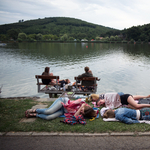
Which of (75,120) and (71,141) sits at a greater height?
(75,120)

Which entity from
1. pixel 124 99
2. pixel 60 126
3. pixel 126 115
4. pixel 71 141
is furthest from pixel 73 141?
pixel 124 99

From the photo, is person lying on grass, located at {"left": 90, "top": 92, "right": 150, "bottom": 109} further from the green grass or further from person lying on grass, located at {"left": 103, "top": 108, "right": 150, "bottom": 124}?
the green grass

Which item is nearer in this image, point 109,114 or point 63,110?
point 109,114

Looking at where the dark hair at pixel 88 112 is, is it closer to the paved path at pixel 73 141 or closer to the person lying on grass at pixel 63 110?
the person lying on grass at pixel 63 110

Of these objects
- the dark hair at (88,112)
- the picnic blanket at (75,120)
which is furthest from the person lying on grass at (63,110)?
the picnic blanket at (75,120)

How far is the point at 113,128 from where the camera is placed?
15.0ft

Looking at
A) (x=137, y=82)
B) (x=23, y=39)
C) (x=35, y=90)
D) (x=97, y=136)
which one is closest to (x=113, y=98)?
(x=97, y=136)

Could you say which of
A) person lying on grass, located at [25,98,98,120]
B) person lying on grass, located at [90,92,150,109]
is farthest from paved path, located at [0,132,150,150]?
person lying on grass, located at [90,92,150,109]

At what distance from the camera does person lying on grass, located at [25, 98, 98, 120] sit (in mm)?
5301

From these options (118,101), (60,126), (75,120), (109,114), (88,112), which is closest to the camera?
(60,126)

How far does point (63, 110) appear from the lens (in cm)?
569

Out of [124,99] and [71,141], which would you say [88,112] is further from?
[124,99]

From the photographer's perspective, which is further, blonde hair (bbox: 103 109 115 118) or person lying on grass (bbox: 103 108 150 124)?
blonde hair (bbox: 103 109 115 118)

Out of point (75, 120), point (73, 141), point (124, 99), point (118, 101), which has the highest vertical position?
point (124, 99)
